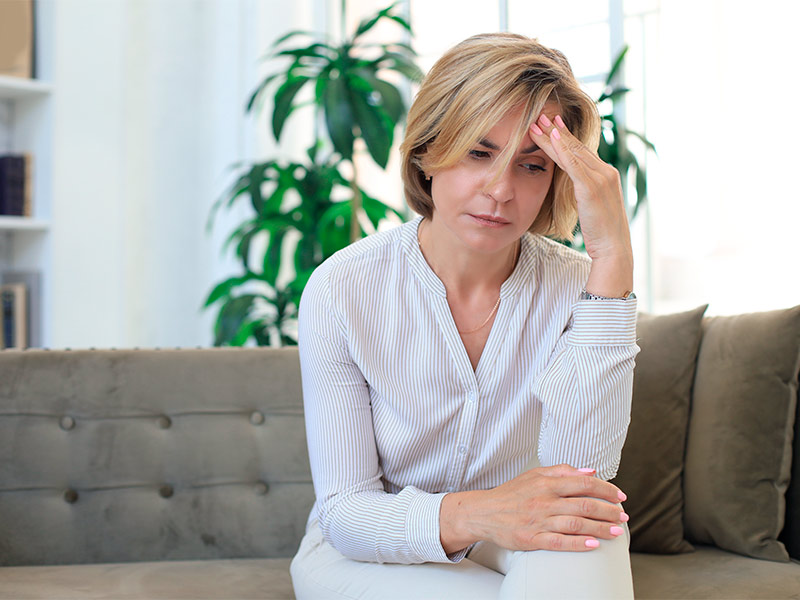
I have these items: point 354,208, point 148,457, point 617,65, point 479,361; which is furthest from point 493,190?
point 354,208

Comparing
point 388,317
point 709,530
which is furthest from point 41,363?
point 709,530

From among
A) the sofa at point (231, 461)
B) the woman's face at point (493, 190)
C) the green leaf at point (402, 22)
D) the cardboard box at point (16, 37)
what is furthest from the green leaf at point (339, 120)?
the cardboard box at point (16, 37)

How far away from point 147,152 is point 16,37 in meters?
0.72

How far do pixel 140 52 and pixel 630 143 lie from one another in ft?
7.35

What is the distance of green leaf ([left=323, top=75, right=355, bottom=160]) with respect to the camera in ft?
7.55

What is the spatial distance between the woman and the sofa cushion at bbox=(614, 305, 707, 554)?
0.26 m

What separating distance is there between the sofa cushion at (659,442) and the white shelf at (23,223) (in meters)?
2.39

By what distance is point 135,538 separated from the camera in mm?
1529

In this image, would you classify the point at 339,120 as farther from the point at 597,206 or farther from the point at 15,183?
the point at 15,183

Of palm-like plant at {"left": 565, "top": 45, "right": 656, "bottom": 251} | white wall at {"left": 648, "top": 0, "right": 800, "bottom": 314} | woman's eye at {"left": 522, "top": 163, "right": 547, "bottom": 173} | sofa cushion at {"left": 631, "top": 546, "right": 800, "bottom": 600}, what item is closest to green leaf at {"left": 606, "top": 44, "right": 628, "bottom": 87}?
palm-like plant at {"left": 565, "top": 45, "right": 656, "bottom": 251}

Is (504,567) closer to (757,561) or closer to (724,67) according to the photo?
(757,561)

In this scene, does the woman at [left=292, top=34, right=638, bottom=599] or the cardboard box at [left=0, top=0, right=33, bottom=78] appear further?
the cardboard box at [left=0, top=0, right=33, bottom=78]

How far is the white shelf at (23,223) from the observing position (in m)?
2.85

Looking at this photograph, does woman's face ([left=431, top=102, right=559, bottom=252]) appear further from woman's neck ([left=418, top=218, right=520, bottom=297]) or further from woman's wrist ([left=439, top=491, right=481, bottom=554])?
woman's wrist ([left=439, top=491, right=481, bottom=554])
